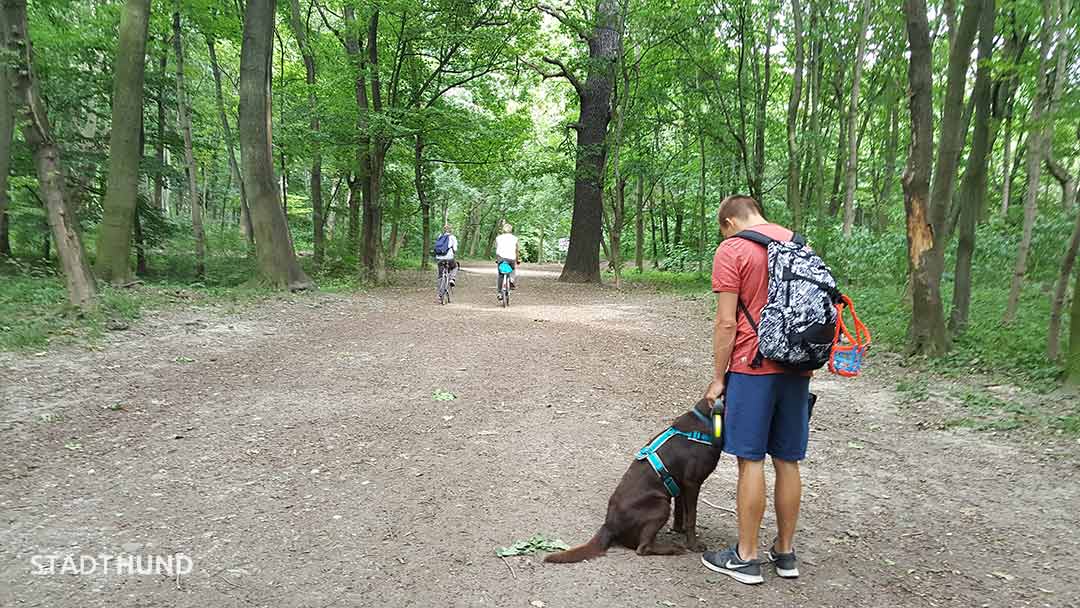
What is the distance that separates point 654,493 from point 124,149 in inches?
503

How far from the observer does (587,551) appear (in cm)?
315

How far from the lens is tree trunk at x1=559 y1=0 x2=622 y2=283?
1770 centimetres

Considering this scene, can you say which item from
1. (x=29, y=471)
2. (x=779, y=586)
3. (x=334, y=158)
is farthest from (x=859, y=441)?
(x=334, y=158)

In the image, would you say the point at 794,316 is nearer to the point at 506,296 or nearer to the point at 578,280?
the point at 506,296

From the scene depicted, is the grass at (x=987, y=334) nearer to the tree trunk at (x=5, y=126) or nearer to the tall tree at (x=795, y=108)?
the tall tree at (x=795, y=108)

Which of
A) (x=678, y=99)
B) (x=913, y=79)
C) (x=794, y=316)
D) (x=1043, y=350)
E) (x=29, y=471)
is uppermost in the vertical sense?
(x=678, y=99)

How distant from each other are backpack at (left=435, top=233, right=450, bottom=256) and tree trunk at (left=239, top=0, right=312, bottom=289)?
3284mm

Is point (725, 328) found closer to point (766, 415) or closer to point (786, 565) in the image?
point (766, 415)

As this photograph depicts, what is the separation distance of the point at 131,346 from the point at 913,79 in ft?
33.5

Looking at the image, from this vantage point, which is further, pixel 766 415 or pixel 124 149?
pixel 124 149

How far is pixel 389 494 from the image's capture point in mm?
4000

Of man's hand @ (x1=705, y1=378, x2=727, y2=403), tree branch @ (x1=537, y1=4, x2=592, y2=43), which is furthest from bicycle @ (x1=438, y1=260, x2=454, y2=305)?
man's hand @ (x1=705, y1=378, x2=727, y2=403)

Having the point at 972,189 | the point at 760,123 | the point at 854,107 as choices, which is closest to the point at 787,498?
the point at 972,189

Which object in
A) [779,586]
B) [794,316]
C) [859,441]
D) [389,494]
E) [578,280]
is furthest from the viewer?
[578,280]
